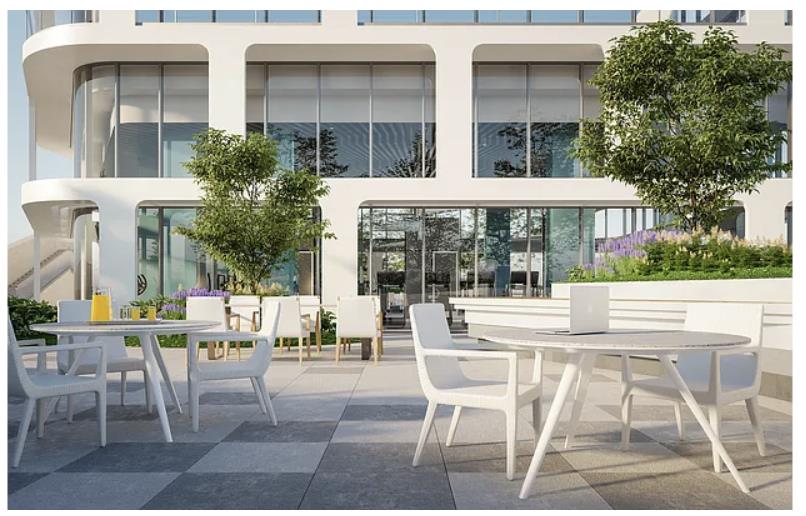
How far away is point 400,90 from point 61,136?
13.3 meters

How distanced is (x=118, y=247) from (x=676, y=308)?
41.6 ft

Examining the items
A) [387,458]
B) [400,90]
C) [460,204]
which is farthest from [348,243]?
[387,458]

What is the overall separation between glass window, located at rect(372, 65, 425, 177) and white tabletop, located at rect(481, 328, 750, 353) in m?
12.8

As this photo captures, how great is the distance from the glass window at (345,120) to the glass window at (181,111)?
2.96 metres

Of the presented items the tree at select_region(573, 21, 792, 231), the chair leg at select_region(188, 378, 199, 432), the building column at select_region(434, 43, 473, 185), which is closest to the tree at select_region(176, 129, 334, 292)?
the building column at select_region(434, 43, 473, 185)

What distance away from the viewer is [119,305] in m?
15.2

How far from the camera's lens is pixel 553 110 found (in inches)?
656

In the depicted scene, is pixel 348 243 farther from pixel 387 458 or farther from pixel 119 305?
pixel 387 458

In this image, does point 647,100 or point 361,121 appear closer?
point 647,100

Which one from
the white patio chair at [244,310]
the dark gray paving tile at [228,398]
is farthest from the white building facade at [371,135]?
the dark gray paving tile at [228,398]

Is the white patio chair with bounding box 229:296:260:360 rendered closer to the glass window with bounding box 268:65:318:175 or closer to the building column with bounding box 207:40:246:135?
the building column with bounding box 207:40:246:135

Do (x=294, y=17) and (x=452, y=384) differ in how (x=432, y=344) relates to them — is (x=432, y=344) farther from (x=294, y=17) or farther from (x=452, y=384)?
(x=294, y=17)

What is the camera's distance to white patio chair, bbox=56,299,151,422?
5.59m

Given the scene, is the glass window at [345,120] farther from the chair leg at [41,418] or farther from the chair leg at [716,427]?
the chair leg at [716,427]
